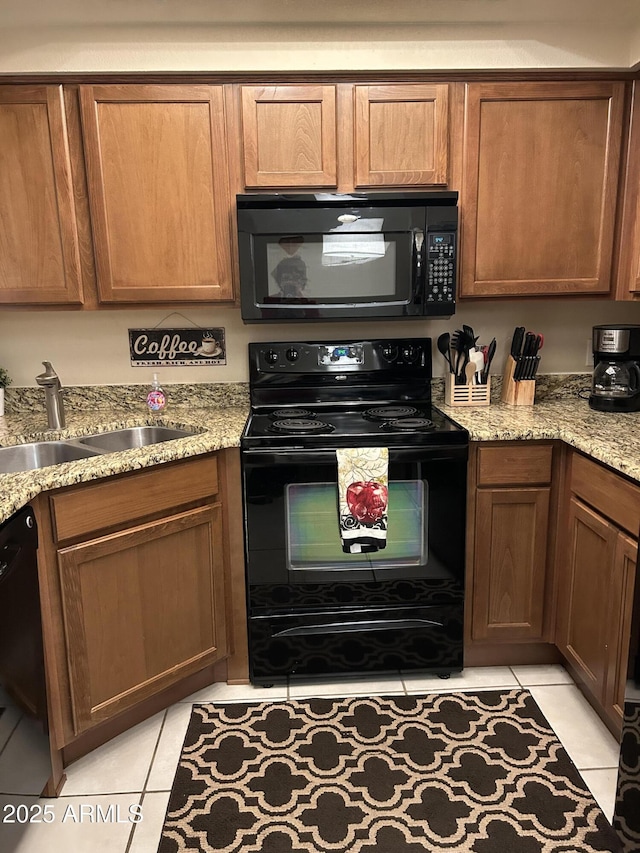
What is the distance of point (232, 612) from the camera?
215 centimetres

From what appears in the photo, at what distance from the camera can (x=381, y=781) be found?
172 centimetres

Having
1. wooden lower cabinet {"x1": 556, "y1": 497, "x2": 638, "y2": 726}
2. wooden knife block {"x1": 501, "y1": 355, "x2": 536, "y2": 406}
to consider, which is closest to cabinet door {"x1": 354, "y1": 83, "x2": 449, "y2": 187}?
wooden knife block {"x1": 501, "y1": 355, "x2": 536, "y2": 406}

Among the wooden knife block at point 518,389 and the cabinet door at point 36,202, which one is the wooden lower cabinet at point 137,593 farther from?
the wooden knife block at point 518,389

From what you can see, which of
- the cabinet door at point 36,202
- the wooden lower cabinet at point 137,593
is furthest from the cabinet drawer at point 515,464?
the cabinet door at point 36,202

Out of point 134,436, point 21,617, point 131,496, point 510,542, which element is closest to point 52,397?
point 134,436

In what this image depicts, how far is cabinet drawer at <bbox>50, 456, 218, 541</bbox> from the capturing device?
1.67 m

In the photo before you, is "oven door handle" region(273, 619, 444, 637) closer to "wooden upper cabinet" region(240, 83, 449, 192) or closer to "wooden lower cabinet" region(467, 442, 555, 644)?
"wooden lower cabinet" region(467, 442, 555, 644)

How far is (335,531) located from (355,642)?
1.40 feet

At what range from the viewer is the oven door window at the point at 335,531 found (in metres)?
2.09

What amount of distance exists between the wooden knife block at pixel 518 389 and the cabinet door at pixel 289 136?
1.02 meters

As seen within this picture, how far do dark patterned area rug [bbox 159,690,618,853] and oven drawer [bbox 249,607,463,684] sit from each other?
126 mm

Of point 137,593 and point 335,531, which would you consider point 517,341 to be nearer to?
point 335,531

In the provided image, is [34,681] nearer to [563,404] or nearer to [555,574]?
[555,574]

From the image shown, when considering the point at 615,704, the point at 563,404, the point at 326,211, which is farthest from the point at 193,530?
the point at 563,404
